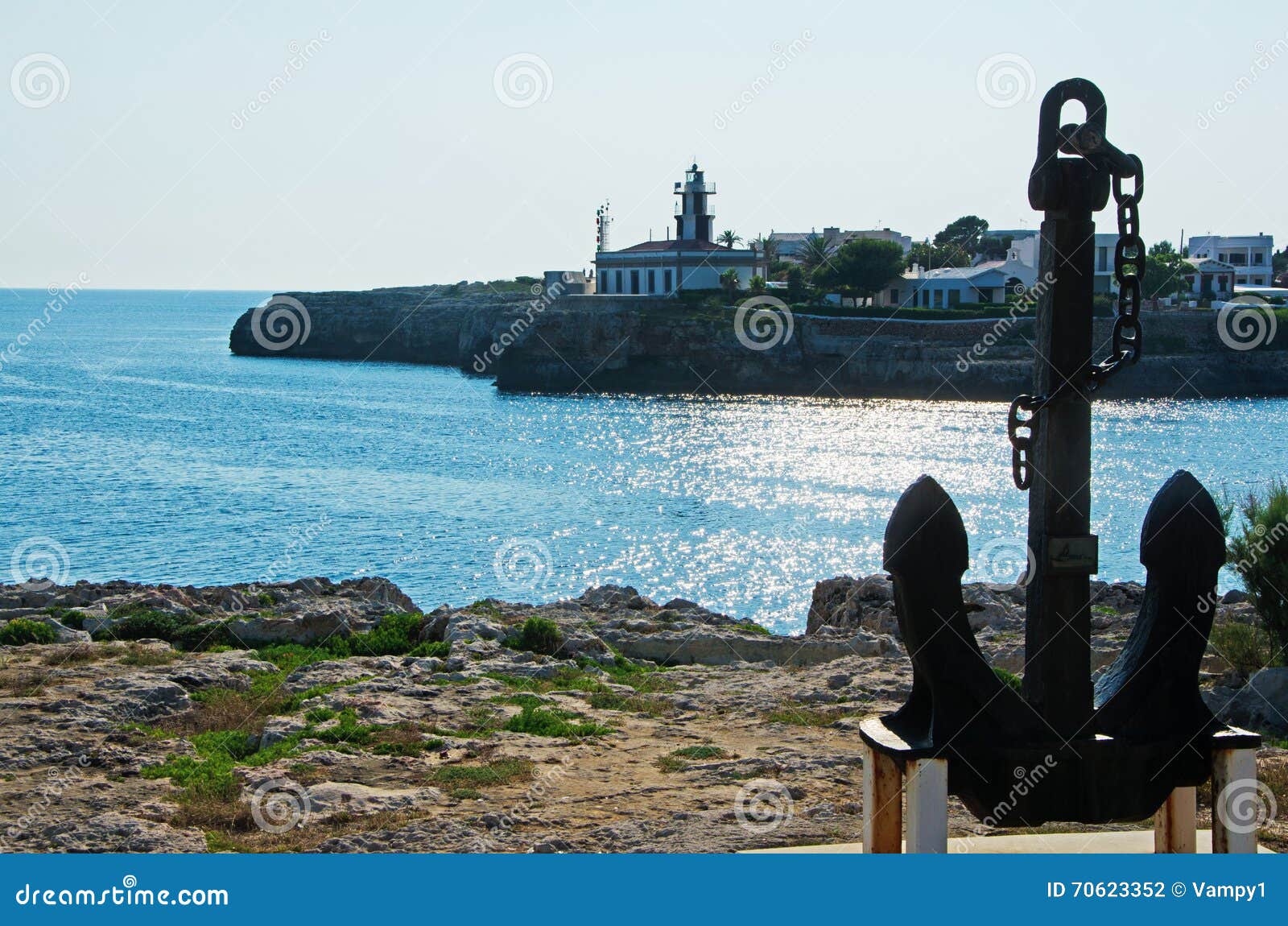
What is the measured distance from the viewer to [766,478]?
43.9 m

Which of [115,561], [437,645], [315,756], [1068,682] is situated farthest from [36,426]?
[1068,682]

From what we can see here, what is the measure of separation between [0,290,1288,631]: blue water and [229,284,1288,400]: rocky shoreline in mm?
1936

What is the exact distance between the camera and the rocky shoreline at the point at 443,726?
21.9ft

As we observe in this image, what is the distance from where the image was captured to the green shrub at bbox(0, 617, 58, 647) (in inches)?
474

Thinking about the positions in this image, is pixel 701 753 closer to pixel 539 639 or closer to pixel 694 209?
pixel 539 639

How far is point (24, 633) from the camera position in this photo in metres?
12.2

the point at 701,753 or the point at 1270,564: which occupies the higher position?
the point at 1270,564

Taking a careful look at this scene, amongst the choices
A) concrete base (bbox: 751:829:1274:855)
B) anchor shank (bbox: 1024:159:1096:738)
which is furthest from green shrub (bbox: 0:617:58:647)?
anchor shank (bbox: 1024:159:1096:738)

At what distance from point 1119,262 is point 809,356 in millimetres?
62422

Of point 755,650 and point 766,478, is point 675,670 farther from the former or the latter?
point 766,478

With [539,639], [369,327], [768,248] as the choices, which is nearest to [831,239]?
[768,248]

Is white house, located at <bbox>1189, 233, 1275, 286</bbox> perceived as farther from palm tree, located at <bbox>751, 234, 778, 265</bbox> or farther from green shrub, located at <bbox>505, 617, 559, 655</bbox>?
green shrub, located at <bbox>505, 617, 559, 655</bbox>

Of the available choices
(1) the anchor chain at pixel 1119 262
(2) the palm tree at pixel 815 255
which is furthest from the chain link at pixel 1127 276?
(2) the palm tree at pixel 815 255

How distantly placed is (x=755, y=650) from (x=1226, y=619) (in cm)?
452
